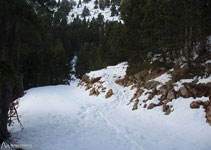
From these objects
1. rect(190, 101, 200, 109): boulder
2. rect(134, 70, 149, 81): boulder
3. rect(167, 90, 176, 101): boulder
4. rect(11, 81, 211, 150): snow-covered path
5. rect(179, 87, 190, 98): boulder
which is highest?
rect(134, 70, 149, 81): boulder

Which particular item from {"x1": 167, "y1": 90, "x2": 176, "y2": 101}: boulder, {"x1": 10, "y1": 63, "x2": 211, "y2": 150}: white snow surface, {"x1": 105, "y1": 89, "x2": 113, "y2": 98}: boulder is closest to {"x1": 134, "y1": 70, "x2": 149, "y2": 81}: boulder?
{"x1": 105, "y1": 89, "x2": 113, "y2": 98}: boulder

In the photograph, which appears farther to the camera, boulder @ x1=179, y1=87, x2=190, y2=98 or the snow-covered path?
boulder @ x1=179, y1=87, x2=190, y2=98

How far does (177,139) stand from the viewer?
20.4ft

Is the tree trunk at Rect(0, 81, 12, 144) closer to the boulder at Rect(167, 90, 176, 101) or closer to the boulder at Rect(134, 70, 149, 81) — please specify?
the boulder at Rect(167, 90, 176, 101)

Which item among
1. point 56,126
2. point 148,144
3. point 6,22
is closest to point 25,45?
point 6,22

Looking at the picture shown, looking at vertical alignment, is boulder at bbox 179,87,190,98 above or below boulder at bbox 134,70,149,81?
below

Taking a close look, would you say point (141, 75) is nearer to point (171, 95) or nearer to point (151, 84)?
point (151, 84)

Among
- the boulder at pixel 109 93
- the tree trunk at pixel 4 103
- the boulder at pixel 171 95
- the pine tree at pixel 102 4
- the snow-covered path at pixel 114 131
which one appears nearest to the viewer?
the snow-covered path at pixel 114 131

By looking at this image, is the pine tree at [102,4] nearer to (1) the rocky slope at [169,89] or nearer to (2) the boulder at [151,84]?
(1) the rocky slope at [169,89]

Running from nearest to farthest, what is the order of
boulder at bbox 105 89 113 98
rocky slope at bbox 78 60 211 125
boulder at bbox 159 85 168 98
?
rocky slope at bbox 78 60 211 125
boulder at bbox 159 85 168 98
boulder at bbox 105 89 113 98

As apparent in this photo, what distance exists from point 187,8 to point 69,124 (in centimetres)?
981

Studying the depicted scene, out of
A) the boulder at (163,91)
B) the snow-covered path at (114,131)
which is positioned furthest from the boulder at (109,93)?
the boulder at (163,91)

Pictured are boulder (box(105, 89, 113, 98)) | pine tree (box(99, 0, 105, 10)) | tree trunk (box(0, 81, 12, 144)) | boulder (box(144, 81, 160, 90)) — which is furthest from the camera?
pine tree (box(99, 0, 105, 10))

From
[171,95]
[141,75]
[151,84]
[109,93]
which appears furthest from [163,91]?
[109,93]
